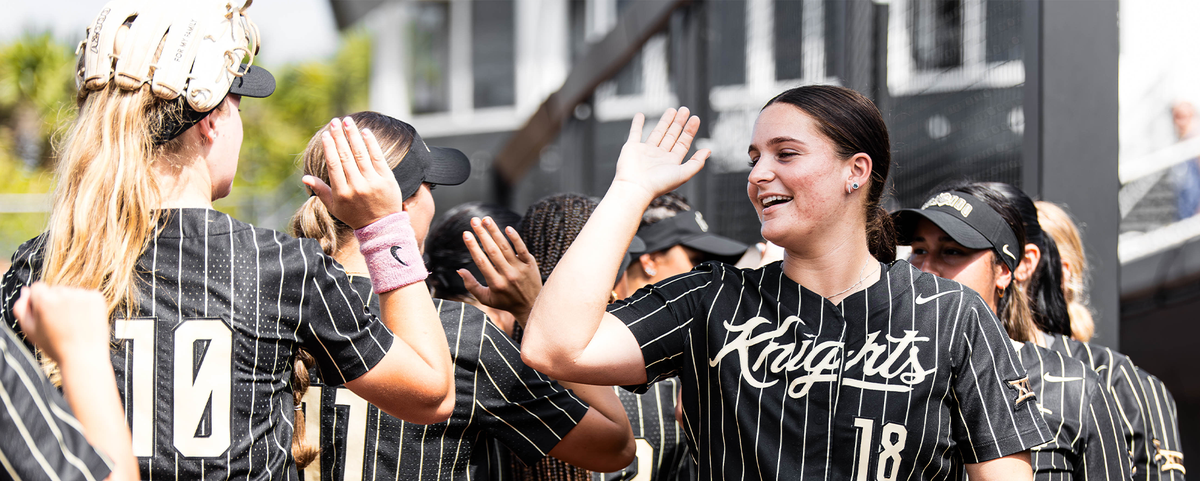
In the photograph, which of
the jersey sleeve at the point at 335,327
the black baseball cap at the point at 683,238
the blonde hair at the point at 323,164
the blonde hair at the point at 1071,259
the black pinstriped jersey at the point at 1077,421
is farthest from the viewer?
the black baseball cap at the point at 683,238

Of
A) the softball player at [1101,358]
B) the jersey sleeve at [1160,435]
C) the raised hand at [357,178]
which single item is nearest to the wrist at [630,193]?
the raised hand at [357,178]

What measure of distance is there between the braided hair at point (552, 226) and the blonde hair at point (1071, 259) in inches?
59.7

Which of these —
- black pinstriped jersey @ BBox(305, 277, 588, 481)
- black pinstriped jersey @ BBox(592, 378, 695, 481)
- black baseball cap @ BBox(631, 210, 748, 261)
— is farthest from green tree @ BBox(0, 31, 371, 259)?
black pinstriped jersey @ BBox(305, 277, 588, 481)

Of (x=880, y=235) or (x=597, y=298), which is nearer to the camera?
(x=597, y=298)

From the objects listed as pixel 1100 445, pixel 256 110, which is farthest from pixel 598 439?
pixel 256 110

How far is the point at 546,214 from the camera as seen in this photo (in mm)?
2869

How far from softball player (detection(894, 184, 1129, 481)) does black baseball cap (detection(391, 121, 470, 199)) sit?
1365 millimetres

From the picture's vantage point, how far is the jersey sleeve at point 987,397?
1.81 m

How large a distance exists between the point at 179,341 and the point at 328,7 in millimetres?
19272

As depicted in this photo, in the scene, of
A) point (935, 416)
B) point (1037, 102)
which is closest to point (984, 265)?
point (1037, 102)

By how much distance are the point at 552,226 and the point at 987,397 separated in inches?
54.8

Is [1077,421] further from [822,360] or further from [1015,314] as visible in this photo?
[822,360]

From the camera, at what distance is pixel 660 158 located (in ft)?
6.56

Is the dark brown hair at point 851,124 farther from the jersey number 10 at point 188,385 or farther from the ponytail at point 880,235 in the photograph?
the jersey number 10 at point 188,385
